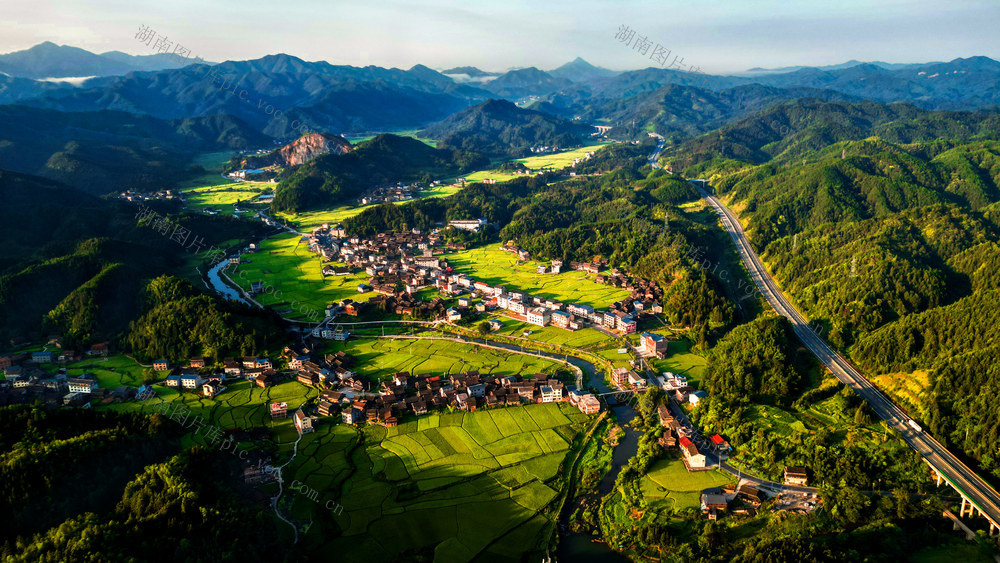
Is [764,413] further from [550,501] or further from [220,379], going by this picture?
[220,379]

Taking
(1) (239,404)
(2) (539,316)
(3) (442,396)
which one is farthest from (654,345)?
(1) (239,404)

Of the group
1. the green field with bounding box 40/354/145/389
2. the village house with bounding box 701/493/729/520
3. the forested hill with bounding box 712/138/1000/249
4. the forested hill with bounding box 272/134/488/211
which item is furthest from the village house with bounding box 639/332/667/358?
the forested hill with bounding box 272/134/488/211

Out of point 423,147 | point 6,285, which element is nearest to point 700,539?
point 6,285

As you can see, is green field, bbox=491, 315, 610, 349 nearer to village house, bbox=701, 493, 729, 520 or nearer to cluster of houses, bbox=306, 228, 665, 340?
cluster of houses, bbox=306, 228, 665, 340

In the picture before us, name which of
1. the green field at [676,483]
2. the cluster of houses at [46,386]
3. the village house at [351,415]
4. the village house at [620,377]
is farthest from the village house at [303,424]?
the village house at [620,377]

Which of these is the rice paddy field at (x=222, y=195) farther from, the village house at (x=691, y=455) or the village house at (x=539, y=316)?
the village house at (x=691, y=455)

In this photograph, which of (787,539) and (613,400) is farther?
(613,400)
